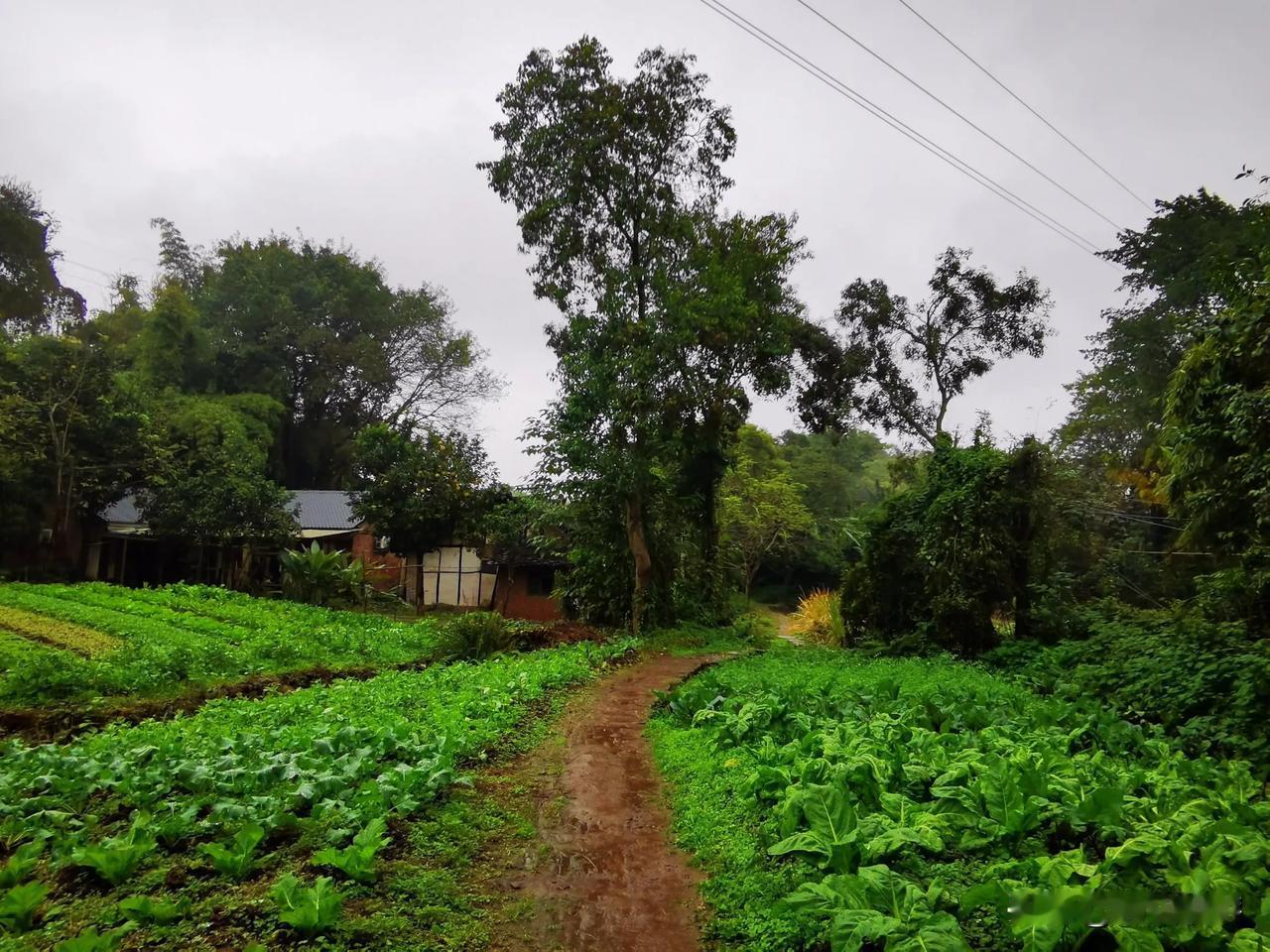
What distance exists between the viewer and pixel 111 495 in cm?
2558

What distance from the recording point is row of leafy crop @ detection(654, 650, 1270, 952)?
3.21m

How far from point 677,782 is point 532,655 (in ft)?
23.2

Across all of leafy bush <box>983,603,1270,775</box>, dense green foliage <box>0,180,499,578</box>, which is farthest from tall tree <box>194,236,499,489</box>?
leafy bush <box>983,603,1270,775</box>

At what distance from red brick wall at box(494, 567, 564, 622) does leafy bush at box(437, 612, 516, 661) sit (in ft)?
36.9

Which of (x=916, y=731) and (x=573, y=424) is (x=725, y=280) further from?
(x=916, y=731)

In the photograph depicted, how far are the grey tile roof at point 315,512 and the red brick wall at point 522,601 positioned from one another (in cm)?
591

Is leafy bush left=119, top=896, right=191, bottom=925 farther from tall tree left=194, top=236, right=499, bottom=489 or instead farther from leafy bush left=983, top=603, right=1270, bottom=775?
tall tree left=194, top=236, right=499, bottom=489

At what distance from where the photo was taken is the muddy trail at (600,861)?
3.97m

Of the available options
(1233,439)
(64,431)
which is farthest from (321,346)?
(1233,439)

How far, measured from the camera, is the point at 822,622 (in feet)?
72.5

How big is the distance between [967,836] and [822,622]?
60.1 ft

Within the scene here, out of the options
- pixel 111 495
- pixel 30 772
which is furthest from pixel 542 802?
pixel 111 495

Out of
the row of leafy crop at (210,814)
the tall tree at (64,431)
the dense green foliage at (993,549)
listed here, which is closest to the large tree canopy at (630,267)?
the dense green foliage at (993,549)

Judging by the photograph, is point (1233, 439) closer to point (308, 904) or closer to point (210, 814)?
point (308, 904)
